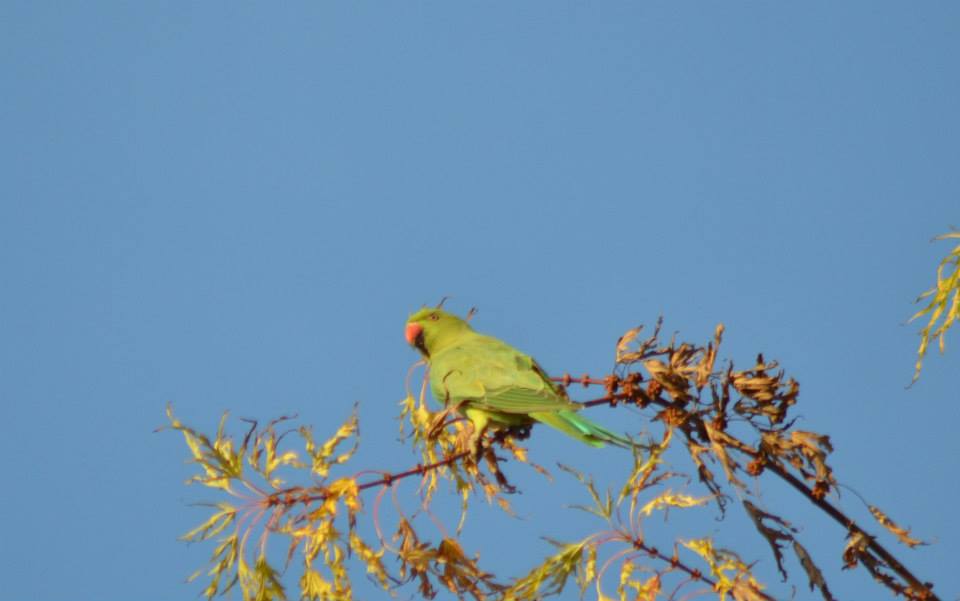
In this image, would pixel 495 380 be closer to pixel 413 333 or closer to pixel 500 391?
pixel 500 391

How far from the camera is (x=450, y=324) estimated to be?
595 centimetres

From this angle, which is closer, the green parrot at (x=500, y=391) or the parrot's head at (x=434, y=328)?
the green parrot at (x=500, y=391)

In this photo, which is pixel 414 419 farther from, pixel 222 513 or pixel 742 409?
pixel 742 409

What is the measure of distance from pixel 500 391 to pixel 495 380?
0.49 feet

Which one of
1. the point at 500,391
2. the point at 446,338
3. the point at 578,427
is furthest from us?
the point at 446,338

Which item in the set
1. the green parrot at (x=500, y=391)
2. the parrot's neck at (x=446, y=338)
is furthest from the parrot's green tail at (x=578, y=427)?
the parrot's neck at (x=446, y=338)

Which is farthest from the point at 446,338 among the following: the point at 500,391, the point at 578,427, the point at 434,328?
the point at 578,427

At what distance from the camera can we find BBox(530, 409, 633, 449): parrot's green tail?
14.0ft

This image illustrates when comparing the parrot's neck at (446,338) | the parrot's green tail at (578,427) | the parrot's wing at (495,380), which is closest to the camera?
the parrot's green tail at (578,427)

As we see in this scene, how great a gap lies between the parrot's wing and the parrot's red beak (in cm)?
47

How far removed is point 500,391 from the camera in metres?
4.73

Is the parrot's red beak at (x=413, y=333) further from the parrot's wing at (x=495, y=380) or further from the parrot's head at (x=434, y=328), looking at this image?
the parrot's wing at (x=495, y=380)

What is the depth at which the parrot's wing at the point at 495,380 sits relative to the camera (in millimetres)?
4629

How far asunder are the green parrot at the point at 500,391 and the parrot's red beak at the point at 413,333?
0.28 meters
